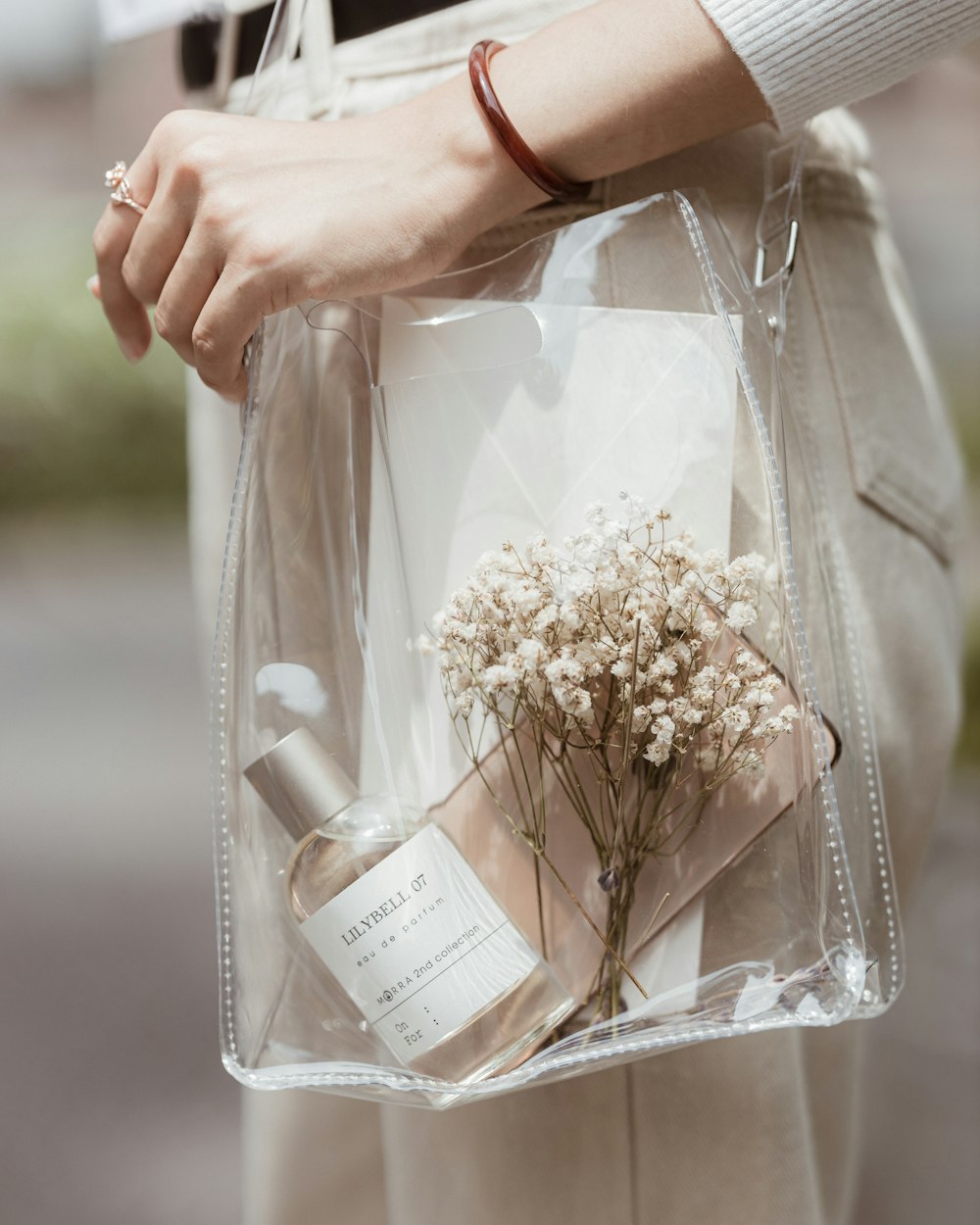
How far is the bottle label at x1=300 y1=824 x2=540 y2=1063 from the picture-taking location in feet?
1.28

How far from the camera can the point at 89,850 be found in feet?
5.76

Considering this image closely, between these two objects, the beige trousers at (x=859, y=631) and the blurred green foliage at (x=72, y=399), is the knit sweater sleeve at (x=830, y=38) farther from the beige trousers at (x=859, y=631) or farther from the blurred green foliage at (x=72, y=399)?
the blurred green foliage at (x=72, y=399)

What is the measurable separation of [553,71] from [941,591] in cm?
37

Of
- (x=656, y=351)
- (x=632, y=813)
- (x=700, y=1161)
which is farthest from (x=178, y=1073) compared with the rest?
(x=656, y=351)

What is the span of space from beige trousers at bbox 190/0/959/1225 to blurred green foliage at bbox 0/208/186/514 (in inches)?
98.0

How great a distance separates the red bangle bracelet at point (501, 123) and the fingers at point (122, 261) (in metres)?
0.16

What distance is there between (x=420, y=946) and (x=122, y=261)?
38 cm

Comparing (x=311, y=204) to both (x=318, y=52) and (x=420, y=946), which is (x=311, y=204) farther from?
(x=420, y=946)

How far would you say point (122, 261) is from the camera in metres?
0.51

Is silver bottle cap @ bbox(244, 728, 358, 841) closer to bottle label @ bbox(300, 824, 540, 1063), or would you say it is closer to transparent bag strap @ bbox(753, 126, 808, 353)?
bottle label @ bbox(300, 824, 540, 1063)

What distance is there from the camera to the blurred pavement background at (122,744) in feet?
3.98

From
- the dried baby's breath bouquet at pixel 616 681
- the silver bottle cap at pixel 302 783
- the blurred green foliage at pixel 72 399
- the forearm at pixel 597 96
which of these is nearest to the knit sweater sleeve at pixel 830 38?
the forearm at pixel 597 96

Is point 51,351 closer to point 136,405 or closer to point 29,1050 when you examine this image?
point 136,405

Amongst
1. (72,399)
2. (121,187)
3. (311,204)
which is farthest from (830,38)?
(72,399)
